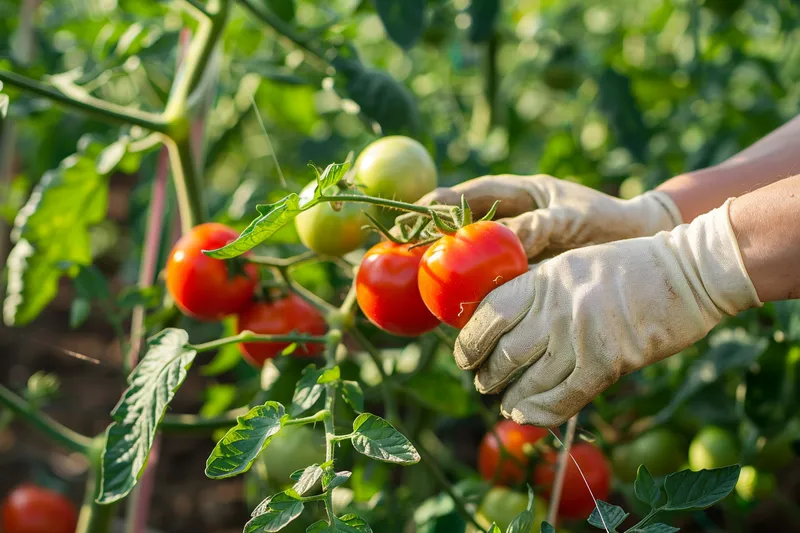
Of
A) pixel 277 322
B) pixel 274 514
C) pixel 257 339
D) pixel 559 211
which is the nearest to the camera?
pixel 274 514

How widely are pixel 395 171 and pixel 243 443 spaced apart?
1.55 ft

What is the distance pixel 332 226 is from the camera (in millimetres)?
1186

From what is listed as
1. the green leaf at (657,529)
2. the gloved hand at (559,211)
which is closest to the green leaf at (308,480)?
the green leaf at (657,529)

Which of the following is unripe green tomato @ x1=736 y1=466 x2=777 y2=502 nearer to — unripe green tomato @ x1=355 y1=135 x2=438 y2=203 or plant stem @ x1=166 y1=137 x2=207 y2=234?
unripe green tomato @ x1=355 y1=135 x2=438 y2=203

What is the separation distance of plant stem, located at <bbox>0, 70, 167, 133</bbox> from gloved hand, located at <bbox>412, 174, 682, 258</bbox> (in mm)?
531

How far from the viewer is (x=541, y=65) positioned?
7.20 feet

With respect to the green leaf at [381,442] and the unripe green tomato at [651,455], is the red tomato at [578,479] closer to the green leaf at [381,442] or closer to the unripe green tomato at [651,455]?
the unripe green tomato at [651,455]

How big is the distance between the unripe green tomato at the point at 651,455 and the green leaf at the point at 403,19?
927 millimetres

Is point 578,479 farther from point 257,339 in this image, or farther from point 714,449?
point 257,339

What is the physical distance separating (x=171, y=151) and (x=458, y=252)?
69 centimetres

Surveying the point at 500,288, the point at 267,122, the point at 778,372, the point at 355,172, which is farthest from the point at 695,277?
the point at 267,122

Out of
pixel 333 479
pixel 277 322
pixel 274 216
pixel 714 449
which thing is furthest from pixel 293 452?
pixel 714 449

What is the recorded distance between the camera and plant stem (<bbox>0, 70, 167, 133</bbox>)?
1.24 metres

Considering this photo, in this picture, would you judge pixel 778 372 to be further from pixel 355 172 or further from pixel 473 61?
pixel 473 61
